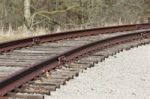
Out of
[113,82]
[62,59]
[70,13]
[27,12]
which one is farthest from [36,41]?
[70,13]

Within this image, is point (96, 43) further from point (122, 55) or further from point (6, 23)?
point (6, 23)

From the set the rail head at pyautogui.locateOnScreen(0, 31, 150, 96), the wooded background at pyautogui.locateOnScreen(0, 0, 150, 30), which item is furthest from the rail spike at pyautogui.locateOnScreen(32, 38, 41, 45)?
the wooded background at pyautogui.locateOnScreen(0, 0, 150, 30)

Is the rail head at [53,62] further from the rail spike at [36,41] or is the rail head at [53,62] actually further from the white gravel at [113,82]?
the rail spike at [36,41]

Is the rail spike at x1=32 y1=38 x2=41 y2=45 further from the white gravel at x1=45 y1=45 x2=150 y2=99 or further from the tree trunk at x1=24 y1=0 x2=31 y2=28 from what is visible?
the tree trunk at x1=24 y1=0 x2=31 y2=28

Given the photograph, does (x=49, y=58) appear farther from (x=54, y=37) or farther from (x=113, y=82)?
(x=54, y=37)

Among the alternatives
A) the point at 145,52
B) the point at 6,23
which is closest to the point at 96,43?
the point at 145,52

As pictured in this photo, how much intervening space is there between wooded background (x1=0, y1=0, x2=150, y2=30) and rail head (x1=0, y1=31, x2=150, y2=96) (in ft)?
33.2

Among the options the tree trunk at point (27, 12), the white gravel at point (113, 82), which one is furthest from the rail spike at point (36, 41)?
the tree trunk at point (27, 12)

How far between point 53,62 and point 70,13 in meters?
18.0

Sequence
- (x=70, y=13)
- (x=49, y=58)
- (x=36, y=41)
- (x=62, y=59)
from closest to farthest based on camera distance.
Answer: (x=49, y=58) → (x=62, y=59) → (x=36, y=41) → (x=70, y=13)

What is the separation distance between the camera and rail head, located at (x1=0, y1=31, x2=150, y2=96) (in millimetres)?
6082

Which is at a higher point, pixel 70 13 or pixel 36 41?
pixel 36 41

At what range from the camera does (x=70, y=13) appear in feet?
84.5

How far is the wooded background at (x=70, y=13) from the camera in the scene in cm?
2309
